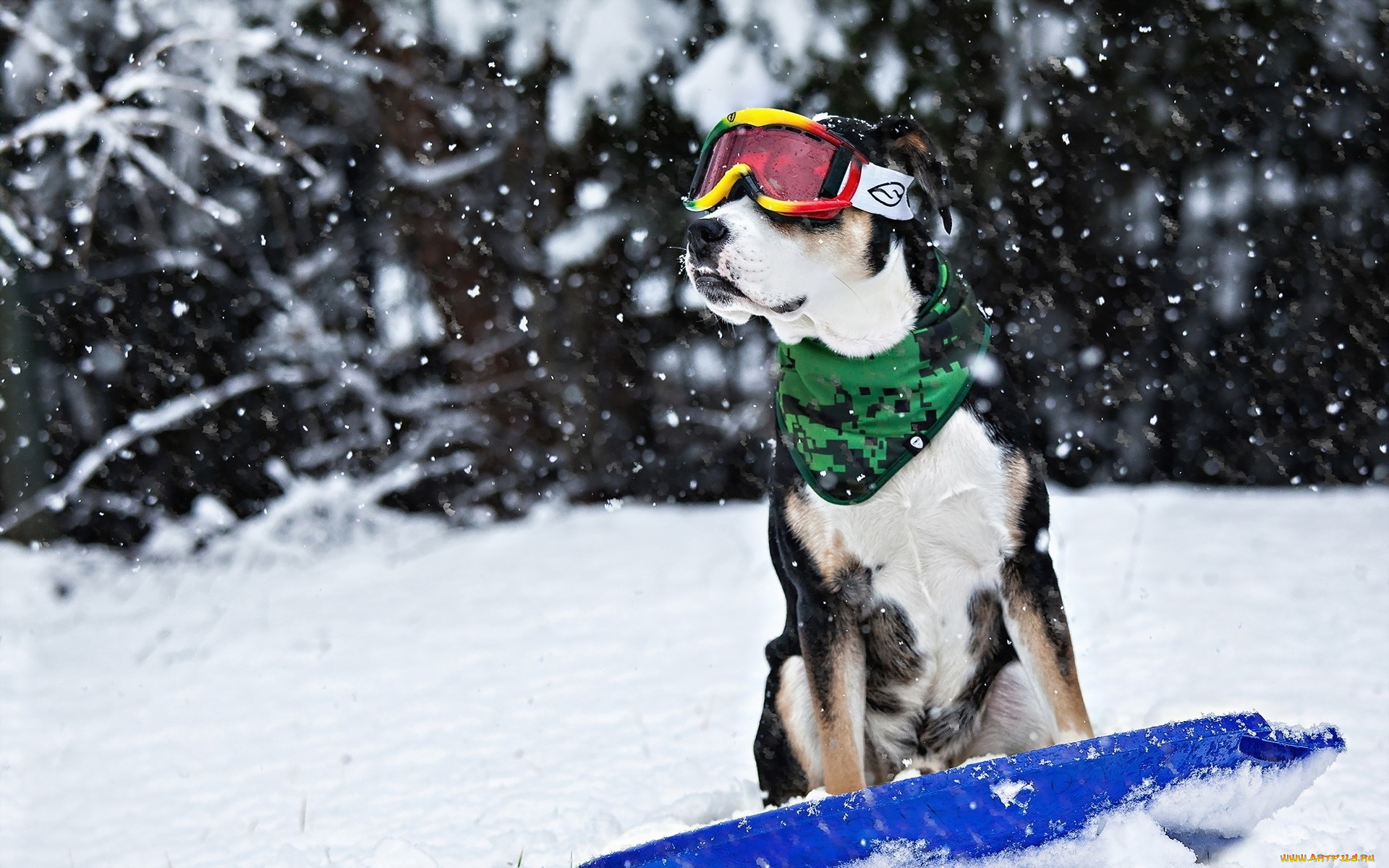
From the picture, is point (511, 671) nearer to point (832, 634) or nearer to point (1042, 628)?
point (832, 634)

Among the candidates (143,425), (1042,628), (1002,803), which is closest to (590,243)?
(143,425)

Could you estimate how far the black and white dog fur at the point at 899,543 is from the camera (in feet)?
8.39

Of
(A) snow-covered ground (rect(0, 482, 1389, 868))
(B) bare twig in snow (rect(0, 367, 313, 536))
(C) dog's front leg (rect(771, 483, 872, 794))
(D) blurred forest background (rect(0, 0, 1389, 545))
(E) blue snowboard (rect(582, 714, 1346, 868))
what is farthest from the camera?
(D) blurred forest background (rect(0, 0, 1389, 545))

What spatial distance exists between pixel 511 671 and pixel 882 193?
3.28 meters

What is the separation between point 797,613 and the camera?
277 cm

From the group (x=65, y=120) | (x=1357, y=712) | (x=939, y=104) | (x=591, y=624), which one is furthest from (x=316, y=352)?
(x=1357, y=712)

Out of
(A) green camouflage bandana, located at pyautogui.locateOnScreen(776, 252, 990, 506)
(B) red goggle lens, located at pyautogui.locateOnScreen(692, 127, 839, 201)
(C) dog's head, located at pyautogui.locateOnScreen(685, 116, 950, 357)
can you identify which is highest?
(B) red goggle lens, located at pyautogui.locateOnScreen(692, 127, 839, 201)

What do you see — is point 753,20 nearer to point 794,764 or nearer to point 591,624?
point 591,624

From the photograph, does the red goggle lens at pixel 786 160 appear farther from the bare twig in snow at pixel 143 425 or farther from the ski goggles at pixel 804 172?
the bare twig in snow at pixel 143 425

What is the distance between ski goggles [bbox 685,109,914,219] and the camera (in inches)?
101

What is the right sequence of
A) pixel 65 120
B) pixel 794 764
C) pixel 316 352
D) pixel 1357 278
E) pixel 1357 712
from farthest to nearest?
pixel 316 352 < pixel 1357 278 < pixel 65 120 < pixel 1357 712 < pixel 794 764

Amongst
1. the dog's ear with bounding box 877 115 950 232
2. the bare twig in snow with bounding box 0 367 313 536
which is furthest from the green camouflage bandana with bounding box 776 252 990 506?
the bare twig in snow with bounding box 0 367 313 536

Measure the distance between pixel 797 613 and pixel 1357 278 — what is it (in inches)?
260

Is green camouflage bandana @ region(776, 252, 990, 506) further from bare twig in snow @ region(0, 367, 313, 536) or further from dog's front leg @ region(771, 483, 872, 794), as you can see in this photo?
bare twig in snow @ region(0, 367, 313, 536)
